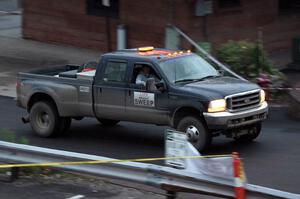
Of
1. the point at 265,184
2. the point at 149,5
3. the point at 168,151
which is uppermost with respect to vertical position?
the point at 149,5

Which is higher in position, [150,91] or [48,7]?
[48,7]

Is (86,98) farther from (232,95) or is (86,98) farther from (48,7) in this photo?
(48,7)

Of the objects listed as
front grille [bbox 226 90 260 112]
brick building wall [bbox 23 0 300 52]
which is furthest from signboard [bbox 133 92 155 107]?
brick building wall [bbox 23 0 300 52]

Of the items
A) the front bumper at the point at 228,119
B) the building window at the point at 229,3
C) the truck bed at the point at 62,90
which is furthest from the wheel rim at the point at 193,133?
the building window at the point at 229,3

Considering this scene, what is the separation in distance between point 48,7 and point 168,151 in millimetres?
18225

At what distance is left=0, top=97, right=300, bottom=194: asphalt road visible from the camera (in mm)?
10594

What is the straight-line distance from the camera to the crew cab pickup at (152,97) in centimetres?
1188

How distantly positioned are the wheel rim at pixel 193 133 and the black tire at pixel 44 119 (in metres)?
3.05

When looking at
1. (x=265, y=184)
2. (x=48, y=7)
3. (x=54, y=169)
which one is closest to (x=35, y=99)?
(x=54, y=169)

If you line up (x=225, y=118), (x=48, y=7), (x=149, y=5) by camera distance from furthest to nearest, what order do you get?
(x=48, y=7), (x=149, y=5), (x=225, y=118)

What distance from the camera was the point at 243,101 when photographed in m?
12.1

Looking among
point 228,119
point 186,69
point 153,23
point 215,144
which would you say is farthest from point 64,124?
point 153,23

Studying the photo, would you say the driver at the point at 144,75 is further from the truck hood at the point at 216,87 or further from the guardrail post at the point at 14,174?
the guardrail post at the point at 14,174

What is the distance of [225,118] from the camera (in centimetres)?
1164
